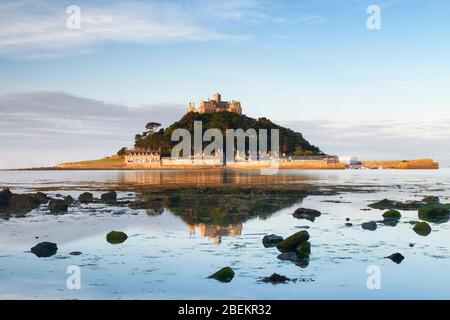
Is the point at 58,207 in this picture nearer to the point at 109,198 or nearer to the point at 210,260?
the point at 109,198

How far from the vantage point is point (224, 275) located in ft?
61.8

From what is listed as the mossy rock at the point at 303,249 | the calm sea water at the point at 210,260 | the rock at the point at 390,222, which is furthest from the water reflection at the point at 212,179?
the mossy rock at the point at 303,249

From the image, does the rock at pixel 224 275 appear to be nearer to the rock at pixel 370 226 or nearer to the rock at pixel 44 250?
the rock at pixel 44 250

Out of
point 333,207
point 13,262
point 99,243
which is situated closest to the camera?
point 13,262

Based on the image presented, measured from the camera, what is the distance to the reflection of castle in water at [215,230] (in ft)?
92.3

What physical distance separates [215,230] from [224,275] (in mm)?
11482

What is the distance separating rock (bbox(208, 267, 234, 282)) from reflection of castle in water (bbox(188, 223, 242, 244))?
7.22m

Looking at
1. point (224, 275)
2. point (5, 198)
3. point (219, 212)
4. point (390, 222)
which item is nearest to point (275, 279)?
point (224, 275)

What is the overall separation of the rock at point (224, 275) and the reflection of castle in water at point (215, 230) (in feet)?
23.7

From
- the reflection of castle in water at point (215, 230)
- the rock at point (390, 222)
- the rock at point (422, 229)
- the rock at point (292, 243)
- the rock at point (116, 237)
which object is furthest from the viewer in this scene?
the rock at point (390, 222)

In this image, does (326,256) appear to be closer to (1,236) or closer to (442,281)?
(442,281)

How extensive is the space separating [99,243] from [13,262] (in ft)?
16.7

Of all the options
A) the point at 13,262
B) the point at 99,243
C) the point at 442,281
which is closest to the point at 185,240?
the point at 99,243

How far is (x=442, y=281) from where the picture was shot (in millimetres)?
18984
